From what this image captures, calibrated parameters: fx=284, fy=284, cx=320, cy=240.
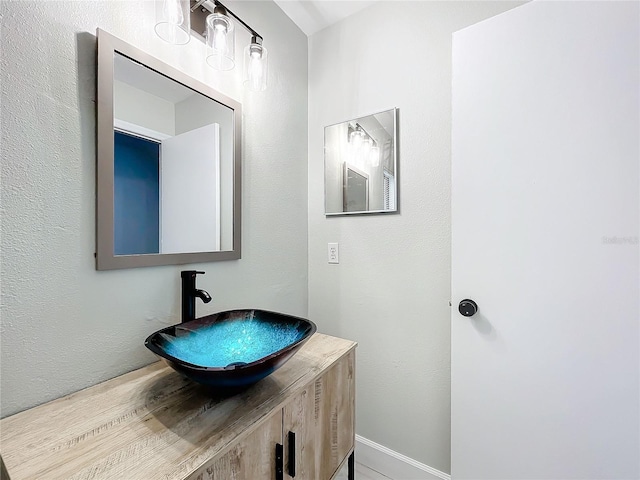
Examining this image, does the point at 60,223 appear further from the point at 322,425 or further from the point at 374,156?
Answer: the point at 374,156

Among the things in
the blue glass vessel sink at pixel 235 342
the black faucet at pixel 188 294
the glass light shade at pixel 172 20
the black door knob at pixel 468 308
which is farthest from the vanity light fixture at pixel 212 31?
the black door knob at pixel 468 308

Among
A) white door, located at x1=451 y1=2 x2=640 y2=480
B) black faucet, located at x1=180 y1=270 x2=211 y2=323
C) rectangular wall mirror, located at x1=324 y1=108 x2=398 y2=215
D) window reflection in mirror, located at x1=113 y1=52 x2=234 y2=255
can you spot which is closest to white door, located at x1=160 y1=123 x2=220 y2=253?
window reflection in mirror, located at x1=113 y1=52 x2=234 y2=255

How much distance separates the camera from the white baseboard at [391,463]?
1295 mm

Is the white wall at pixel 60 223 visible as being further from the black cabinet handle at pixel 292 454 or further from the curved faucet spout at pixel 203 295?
the black cabinet handle at pixel 292 454

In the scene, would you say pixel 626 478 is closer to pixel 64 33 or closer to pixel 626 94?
pixel 626 94

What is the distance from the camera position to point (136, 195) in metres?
0.92

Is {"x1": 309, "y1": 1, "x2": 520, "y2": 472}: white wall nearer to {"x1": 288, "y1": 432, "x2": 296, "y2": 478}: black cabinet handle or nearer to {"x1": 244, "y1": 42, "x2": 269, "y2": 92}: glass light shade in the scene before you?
{"x1": 244, "y1": 42, "x2": 269, "y2": 92}: glass light shade

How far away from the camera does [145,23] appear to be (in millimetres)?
926

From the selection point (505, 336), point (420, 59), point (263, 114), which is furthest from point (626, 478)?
point (263, 114)

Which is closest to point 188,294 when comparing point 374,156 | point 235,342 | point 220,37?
point 235,342

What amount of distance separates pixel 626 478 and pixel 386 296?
3.05 ft

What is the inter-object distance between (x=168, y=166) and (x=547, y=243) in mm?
1333

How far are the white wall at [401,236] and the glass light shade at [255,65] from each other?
488 mm

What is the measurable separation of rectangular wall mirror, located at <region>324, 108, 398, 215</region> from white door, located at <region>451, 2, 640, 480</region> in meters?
0.33
